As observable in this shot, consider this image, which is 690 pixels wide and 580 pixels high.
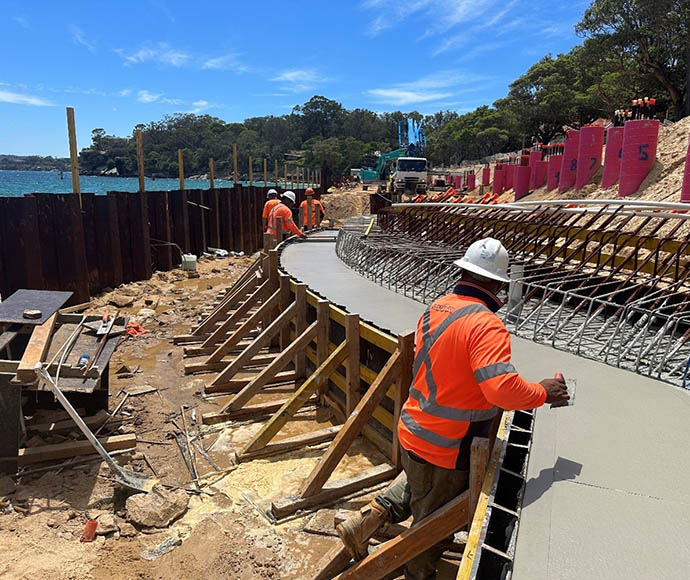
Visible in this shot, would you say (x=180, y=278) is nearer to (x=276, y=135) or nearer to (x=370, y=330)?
(x=370, y=330)

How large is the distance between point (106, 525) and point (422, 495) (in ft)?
10.4

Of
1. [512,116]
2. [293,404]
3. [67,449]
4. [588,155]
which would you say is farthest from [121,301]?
[512,116]

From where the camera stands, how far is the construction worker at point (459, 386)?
8.87ft

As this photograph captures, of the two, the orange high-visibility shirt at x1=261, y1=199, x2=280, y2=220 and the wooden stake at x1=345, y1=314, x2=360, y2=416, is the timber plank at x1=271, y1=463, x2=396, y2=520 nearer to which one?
the wooden stake at x1=345, y1=314, x2=360, y2=416

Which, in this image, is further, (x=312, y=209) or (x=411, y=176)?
(x=411, y=176)

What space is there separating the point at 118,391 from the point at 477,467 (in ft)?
21.2

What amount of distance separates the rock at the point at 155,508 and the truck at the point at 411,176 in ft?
95.1

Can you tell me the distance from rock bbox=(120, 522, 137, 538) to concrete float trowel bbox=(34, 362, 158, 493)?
0.41m

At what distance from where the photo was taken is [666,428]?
3732 mm

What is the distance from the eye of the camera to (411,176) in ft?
112

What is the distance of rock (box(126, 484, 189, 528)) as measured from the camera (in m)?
4.79

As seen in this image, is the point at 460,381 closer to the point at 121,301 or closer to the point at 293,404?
the point at 293,404

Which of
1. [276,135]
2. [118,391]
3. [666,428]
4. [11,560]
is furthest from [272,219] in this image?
[276,135]

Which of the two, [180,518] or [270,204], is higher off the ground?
[270,204]
